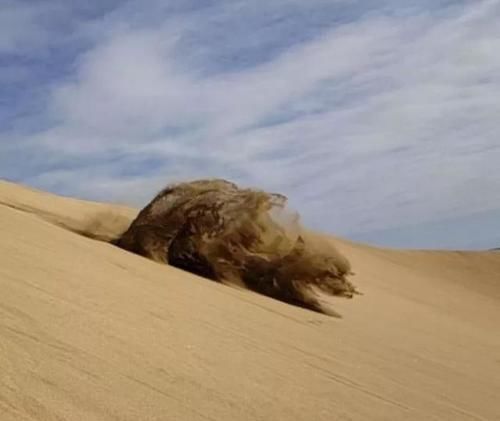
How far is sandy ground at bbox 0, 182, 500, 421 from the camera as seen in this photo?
13.3ft

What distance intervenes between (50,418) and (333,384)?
2.29 meters

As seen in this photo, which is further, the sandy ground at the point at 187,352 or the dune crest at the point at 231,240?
the dune crest at the point at 231,240

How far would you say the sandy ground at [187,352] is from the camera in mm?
4059

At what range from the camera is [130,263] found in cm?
728

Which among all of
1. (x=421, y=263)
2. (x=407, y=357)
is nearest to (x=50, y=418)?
(x=407, y=357)

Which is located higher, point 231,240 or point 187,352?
point 231,240

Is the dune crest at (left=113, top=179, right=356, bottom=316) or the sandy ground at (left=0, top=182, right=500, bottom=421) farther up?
the dune crest at (left=113, top=179, right=356, bottom=316)

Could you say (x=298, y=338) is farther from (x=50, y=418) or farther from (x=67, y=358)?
(x=50, y=418)

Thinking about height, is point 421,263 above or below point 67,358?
above

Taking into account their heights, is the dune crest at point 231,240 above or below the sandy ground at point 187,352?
above

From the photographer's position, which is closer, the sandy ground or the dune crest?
the sandy ground

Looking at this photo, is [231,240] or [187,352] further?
[231,240]

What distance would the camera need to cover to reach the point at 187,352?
5.04 meters

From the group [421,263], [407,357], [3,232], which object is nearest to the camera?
[3,232]
